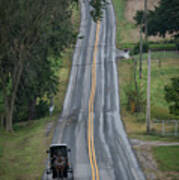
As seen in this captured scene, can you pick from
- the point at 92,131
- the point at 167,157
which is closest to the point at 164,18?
the point at 92,131

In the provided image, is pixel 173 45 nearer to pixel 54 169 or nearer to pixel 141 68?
pixel 141 68

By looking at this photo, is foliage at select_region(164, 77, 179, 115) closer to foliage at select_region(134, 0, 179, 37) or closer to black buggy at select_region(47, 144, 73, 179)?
black buggy at select_region(47, 144, 73, 179)

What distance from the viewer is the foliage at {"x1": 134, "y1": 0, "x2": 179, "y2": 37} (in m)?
60.2

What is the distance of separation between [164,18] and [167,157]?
1447 inches

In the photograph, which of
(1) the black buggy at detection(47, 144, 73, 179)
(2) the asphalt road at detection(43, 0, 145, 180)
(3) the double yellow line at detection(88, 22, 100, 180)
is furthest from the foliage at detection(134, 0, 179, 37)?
(1) the black buggy at detection(47, 144, 73, 179)

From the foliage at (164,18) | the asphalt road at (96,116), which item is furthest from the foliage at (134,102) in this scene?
the foliage at (164,18)

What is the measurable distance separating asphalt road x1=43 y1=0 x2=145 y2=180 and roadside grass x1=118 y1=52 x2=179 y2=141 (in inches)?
35.8

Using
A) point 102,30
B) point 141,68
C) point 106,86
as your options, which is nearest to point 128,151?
point 106,86

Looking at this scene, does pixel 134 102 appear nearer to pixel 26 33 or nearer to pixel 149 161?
pixel 26 33

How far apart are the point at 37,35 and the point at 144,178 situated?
15.0m

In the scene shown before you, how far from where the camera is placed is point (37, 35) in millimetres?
33812

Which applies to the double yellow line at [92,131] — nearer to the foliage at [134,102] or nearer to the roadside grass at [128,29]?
the foliage at [134,102]

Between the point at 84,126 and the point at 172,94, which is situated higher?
the point at 172,94

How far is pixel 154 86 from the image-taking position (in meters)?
52.7
